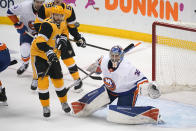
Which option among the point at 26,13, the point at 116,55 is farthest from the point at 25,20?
the point at 116,55

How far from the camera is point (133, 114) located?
3.94 meters

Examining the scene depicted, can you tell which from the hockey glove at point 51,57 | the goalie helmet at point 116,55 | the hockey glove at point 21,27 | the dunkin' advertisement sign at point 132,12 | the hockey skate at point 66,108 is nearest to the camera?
the goalie helmet at point 116,55

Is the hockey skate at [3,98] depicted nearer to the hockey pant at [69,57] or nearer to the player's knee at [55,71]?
the player's knee at [55,71]

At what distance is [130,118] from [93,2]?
4204 mm

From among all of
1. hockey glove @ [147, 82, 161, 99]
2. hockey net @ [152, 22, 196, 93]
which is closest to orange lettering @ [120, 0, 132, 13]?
hockey net @ [152, 22, 196, 93]

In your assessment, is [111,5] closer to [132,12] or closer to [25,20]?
[132,12]

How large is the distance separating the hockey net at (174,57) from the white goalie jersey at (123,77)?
2.62 ft

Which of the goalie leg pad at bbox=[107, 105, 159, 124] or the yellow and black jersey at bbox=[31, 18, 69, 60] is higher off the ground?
the yellow and black jersey at bbox=[31, 18, 69, 60]

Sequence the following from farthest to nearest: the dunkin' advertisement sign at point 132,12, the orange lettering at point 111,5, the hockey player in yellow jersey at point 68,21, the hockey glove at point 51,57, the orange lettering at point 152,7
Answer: the orange lettering at point 111,5, the orange lettering at point 152,7, the dunkin' advertisement sign at point 132,12, the hockey player in yellow jersey at point 68,21, the hockey glove at point 51,57

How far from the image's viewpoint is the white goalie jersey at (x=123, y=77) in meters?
3.90

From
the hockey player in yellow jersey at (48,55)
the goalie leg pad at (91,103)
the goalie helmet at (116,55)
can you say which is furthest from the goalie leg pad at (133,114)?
the hockey player in yellow jersey at (48,55)

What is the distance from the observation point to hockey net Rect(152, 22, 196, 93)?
14.9ft

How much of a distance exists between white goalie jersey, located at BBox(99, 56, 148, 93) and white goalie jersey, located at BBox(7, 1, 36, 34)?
5.48ft

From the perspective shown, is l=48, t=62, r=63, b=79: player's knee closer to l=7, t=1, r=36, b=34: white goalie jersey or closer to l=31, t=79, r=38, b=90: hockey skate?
l=31, t=79, r=38, b=90: hockey skate
